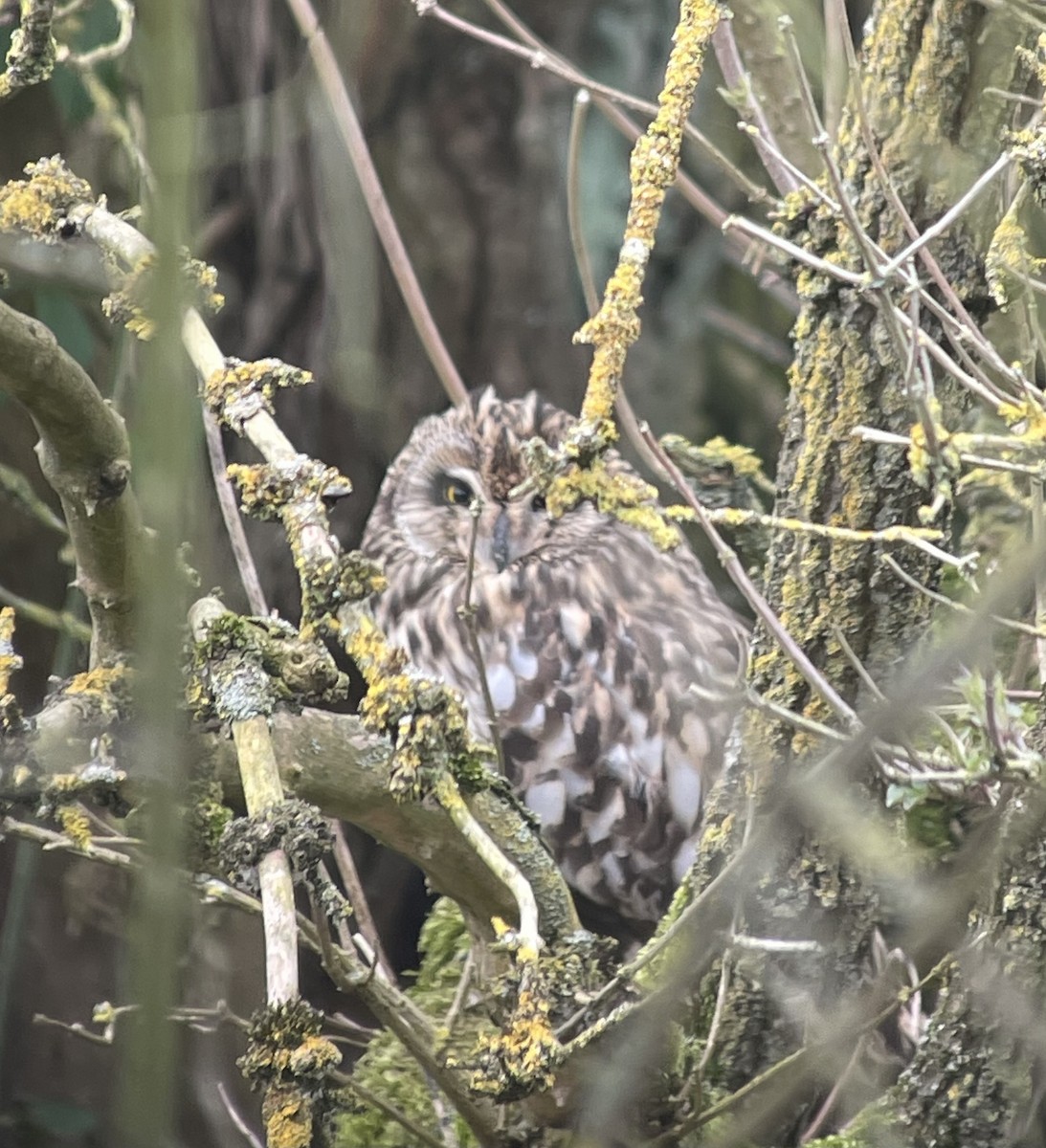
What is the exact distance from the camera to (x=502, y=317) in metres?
2.91

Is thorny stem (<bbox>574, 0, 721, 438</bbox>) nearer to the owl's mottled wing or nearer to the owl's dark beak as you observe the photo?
the owl's mottled wing

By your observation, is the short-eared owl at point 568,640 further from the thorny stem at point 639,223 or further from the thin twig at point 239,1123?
the thorny stem at point 639,223

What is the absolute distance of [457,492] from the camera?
2.33 meters

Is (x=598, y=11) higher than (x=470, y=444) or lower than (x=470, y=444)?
higher

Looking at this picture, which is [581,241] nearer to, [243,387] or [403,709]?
[243,387]

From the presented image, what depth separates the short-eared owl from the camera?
6.71ft

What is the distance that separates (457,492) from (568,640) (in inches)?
11.4

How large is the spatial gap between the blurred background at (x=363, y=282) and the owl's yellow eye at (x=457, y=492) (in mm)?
321

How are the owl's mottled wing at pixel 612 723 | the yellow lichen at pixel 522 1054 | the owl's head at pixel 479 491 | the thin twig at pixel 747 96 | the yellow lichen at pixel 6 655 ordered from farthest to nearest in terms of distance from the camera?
the owl's head at pixel 479 491 < the owl's mottled wing at pixel 612 723 < the thin twig at pixel 747 96 < the yellow lichen at pixel 6 655 < the yellow lichen at pixel 522 1054

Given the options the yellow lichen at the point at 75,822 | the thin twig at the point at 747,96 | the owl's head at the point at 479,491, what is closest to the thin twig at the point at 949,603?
the thin twig at the point at 747,96

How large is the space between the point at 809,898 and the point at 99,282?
1030 millimetres

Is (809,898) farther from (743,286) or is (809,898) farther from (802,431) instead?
(743,286)

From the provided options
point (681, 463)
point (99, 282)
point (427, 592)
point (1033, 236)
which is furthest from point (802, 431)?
point (427, 592)

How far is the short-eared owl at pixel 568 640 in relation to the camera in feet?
6.71
